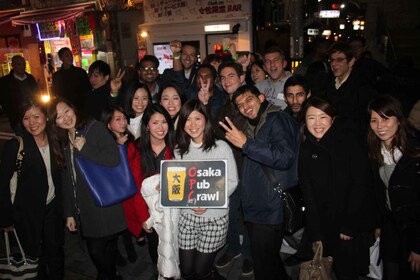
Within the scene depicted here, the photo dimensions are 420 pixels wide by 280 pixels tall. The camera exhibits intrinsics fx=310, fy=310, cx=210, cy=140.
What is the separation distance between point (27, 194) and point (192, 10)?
31.8 feet

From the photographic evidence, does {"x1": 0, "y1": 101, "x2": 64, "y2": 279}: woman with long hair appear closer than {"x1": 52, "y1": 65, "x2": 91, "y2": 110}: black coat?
Yes

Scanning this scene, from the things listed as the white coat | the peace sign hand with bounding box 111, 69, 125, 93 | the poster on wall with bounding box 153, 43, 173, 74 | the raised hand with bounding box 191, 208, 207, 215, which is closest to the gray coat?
the white coat

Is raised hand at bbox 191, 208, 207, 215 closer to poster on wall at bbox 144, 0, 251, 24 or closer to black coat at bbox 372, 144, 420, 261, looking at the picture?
black coat at bbox 372, 144, 420, 261

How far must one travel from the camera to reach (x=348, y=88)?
4.78 meters

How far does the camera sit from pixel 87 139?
3.39m

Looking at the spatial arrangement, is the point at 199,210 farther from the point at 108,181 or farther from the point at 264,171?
the point at 108,181

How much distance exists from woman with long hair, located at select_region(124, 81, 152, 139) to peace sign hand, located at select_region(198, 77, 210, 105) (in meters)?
0.78

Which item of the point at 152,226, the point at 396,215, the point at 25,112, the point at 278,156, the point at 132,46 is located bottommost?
the point at 152,226

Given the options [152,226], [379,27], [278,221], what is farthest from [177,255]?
[379,27]

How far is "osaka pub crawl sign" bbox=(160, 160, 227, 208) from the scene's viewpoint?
10.1 feet

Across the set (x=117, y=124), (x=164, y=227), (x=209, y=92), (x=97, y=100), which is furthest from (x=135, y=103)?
(x=97, y=100)

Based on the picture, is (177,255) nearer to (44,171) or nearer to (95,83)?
(44,171)

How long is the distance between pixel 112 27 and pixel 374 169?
1233 centimetres

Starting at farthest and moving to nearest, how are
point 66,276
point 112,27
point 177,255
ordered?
point 112,27, point 66,276, point 177,255
